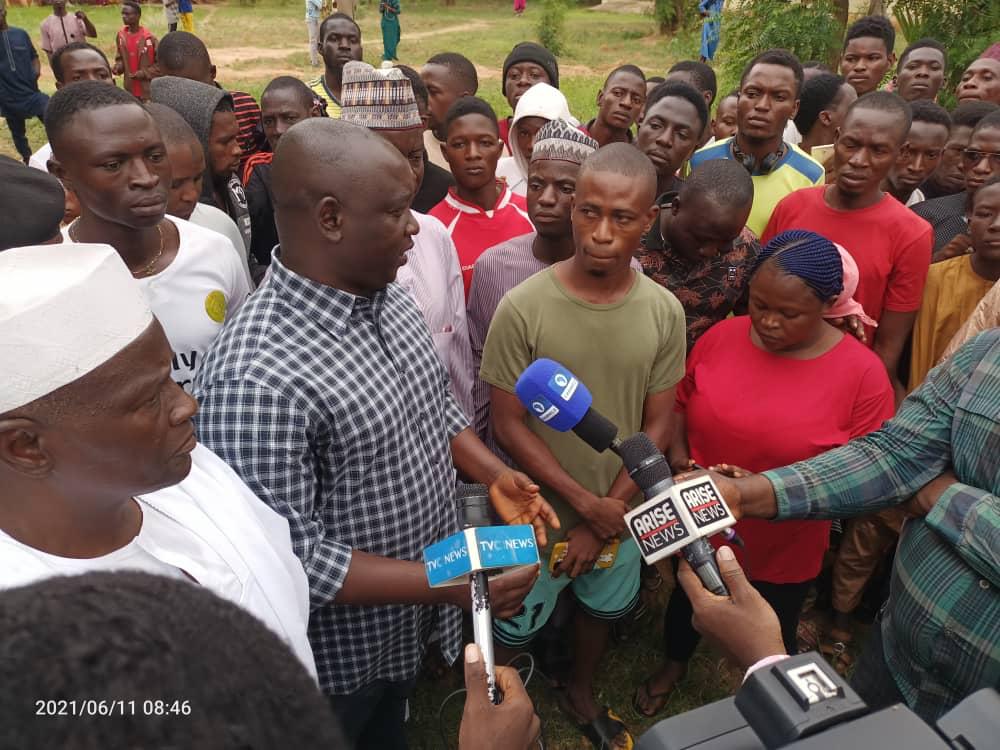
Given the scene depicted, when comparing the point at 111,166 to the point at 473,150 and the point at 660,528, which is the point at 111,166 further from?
the point at 660,528

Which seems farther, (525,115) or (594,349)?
(525,115)

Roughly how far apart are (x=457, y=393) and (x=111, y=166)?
1.51 metres

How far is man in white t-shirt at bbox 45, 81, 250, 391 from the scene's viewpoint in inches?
94.7

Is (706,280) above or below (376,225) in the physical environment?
below

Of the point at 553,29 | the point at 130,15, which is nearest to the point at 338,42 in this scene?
the point at 130,15

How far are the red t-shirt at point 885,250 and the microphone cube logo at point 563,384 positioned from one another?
1961 mm

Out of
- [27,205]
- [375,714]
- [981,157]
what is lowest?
[375,714]

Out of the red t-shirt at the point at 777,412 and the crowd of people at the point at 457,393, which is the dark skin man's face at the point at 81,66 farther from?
the red t-shirt at the point at 777,412

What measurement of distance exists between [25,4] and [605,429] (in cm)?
2902

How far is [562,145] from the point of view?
118 inches

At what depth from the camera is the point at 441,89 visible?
17.6 ft

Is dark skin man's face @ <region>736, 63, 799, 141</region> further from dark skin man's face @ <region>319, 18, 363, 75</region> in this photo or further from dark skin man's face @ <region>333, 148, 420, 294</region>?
dark skin man's face @ <region>319, 18, 363, 75</region>

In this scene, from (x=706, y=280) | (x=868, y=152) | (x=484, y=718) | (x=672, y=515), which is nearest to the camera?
(x=484, y=718)

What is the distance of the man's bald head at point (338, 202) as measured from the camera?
1.82 m
